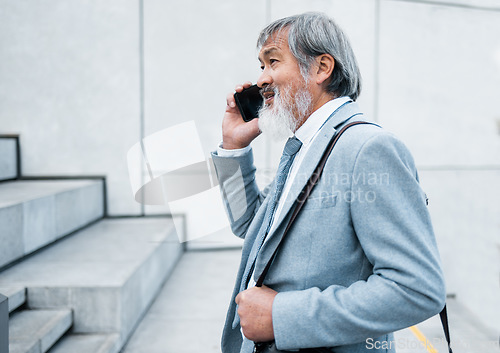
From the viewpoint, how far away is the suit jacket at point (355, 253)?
0.82 metres

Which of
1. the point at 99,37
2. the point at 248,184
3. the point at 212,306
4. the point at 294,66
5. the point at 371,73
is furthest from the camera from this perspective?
the point at 371,73

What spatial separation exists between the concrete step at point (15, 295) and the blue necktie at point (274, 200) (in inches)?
64.4

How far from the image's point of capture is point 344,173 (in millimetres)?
896

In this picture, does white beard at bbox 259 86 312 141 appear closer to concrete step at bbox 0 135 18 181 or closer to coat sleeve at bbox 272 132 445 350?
coat sleeve at bbox 272 132 445 350

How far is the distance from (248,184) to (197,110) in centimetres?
309

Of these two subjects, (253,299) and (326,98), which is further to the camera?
(326,98)

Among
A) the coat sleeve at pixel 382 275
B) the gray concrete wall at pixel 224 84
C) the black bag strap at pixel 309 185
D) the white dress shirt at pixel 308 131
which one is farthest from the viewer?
the gray concrete wall at pixel 224 84

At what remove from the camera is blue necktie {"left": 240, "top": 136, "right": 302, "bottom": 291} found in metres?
1.07

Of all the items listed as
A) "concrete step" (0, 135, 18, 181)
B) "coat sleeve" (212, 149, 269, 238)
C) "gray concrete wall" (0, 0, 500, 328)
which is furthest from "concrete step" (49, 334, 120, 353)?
"concrete step" (0, 135, 18, 181)

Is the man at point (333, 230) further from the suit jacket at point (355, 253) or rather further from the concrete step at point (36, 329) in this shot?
the concrete step at point (36, 329)

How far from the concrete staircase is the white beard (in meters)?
1.49

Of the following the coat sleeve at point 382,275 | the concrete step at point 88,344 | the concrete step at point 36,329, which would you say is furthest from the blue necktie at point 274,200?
the concrete step at point 88,344

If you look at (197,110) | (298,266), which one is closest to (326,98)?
(298,266)

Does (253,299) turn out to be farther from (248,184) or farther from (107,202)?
(107,202)
